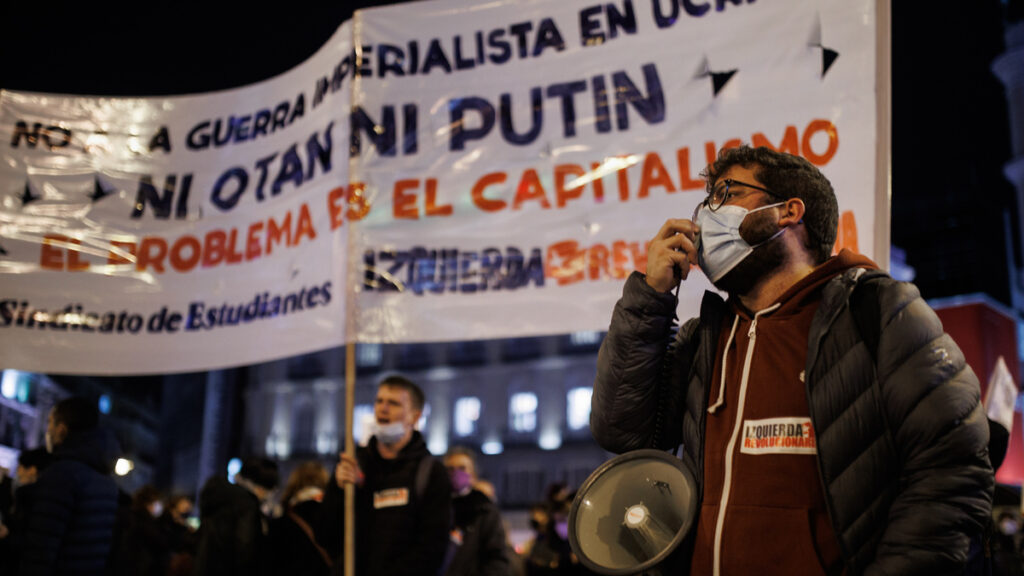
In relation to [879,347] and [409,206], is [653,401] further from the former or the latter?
[409,206]

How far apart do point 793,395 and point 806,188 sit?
2.07 ft

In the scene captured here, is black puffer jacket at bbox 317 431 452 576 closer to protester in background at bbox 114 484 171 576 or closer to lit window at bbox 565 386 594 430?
protester in background at bbox 114 484 171 576

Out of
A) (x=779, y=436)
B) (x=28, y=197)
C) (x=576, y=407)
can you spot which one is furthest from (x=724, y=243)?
(x=576, y=407)

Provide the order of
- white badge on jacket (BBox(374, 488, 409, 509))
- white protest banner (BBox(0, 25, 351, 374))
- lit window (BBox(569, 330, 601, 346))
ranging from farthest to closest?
lit window (BBox(569, 330, 601, 346))
white protest banner (BBox(0, 25, 351, 374))
white badge on jacket (BBox(374, 488, 409, 509))

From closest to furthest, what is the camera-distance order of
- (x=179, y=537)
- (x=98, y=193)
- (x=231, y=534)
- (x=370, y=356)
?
(x=98, y=193) < (x=231, y=534) < (x=179, y=537) < (x=370, y=356)

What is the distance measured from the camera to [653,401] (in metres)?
2.76

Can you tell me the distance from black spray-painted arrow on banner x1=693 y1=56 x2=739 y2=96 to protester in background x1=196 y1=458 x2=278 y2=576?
437cm

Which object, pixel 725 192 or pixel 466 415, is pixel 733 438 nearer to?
pixel 725 192

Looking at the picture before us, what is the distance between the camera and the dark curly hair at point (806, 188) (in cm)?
272

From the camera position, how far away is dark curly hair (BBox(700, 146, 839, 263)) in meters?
2.72

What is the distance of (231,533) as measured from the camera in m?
6.70

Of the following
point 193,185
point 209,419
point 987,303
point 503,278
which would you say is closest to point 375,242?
point 503,278

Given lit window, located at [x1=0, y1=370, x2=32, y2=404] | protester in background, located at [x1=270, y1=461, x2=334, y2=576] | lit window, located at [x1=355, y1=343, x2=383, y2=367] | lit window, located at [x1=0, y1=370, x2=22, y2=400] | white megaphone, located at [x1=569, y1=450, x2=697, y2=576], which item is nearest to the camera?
white megaphone, located at [x1=569, y1=450, x2=697, y2=576]

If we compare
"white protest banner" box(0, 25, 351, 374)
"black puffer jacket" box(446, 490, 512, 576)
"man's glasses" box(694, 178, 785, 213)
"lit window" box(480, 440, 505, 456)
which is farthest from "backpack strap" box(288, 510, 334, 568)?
"lit window" box(480, 440, 505, 456)
